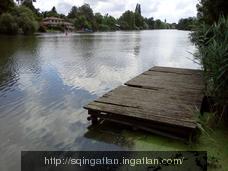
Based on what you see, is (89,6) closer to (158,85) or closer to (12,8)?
(12,8)

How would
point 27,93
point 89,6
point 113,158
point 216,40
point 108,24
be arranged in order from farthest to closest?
point 108,24 < point 89,6 < point 27,93 < point 216,40 < point 113,158

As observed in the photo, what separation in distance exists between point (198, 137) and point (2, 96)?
25.5 ft

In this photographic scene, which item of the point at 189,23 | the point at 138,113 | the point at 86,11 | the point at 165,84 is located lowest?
the point at 138,113

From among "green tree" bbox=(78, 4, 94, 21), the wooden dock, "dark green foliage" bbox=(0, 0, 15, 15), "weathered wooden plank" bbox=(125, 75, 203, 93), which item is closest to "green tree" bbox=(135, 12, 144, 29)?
"green tree" bbox=(78, 4, 94, 21)

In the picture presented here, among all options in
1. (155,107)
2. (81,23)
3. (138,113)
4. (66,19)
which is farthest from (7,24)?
(138,113)

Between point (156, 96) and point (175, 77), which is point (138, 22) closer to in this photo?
point (175, 77)

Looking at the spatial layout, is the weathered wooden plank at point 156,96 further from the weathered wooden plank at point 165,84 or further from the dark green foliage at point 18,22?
the dark green foliage at point 18,22

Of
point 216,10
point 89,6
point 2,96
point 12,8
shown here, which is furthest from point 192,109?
point 89,6

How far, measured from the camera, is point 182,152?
596 cm

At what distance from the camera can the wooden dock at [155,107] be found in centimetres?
667

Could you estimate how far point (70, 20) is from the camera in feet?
317

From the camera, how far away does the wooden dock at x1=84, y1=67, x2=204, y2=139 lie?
6672 mm

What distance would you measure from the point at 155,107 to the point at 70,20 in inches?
3691

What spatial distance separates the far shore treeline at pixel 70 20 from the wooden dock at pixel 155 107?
1045cm
